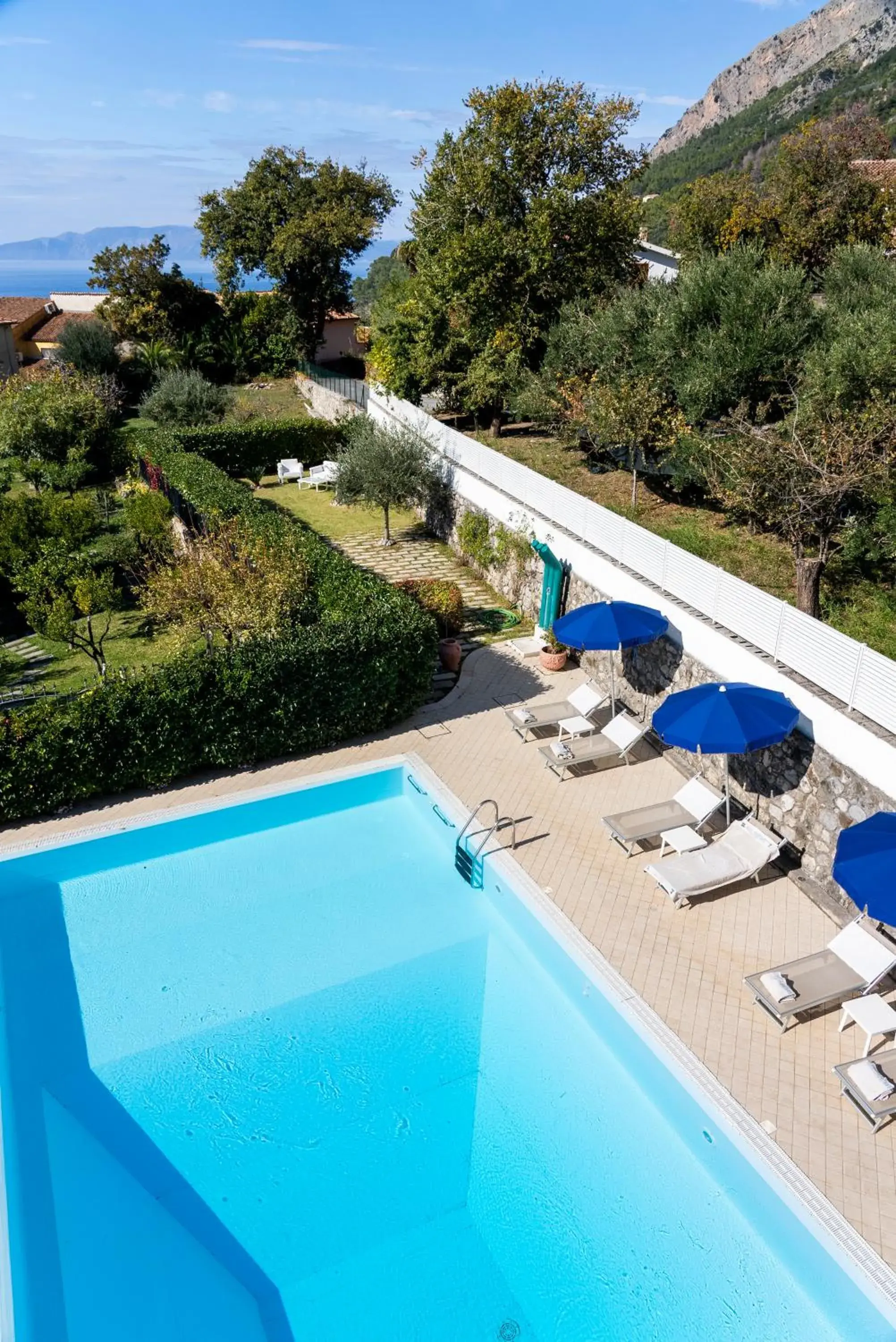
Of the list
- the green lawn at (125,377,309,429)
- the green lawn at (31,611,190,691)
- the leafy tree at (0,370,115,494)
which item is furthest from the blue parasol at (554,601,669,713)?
the leafy tree at (0,370,115,494)

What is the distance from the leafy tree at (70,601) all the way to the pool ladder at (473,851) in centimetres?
837

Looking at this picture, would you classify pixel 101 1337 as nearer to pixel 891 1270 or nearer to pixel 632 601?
pixel 891 1270

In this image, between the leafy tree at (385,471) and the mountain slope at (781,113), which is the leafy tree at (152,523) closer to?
the leafy tree at (385,471)

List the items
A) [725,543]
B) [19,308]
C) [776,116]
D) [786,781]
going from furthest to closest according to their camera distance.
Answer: [776,116]
[19,308]
[725,543]
[786,781]

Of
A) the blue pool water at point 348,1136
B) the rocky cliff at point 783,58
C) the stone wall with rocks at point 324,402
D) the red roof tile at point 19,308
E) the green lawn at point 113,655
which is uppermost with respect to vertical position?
the rocky cliff at point 783,58

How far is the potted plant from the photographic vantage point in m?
17.1

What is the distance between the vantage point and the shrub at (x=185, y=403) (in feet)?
111

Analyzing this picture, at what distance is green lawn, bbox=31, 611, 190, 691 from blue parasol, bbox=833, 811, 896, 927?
1306cm

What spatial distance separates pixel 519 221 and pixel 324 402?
1483 cm

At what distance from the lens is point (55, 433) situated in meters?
31.2

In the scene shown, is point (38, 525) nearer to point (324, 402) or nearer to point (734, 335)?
point (324, 402)

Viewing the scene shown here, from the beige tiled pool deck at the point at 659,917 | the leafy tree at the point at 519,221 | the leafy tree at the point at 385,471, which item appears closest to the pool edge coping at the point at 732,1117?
the beige tiled pool deck at the point at 659,917

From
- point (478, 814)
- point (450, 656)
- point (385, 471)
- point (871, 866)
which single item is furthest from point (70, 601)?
point (871, 866)

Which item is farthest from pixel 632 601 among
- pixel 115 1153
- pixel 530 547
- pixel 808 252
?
pixel 808 252
